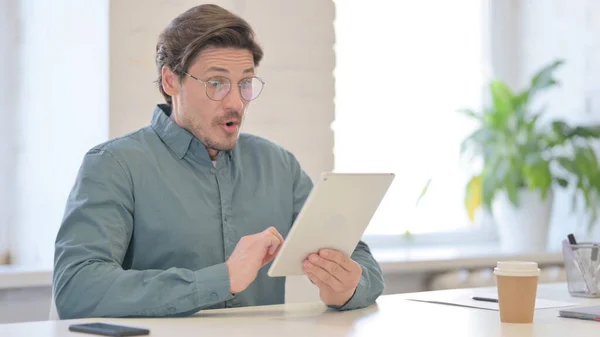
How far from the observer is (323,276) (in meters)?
1.90

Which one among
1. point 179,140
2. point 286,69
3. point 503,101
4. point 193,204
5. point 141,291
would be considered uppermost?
point 286,69

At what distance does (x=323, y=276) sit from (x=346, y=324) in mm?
176

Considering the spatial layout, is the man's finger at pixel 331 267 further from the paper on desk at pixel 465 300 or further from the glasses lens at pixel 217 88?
the glasses lens at pixel 217 88

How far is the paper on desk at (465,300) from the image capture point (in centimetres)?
199

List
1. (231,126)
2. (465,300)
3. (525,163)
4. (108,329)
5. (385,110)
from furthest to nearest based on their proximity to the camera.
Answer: (385,110), (525,163), (231,126), (465,300), (108,329)

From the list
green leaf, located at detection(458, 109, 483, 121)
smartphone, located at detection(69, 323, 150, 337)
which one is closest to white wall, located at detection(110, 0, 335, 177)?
green leaf, located at detection(458, 109, 483, 121)

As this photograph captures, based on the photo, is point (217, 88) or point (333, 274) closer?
point (333, 274)

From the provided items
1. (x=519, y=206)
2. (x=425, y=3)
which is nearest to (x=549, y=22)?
(x=425, y=3)

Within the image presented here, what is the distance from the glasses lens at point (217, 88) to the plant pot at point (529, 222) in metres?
1.84

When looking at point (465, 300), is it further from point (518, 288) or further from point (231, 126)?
point (231, 126)

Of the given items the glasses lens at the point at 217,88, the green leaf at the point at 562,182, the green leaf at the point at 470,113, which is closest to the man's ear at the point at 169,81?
the glasses lens at the point at 217,88

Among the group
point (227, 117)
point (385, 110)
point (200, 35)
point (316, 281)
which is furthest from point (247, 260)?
point (385, 110)

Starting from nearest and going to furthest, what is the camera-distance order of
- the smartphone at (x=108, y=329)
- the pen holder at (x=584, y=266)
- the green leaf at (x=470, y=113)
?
1. the smartphone at (x=108, y=329)
2. the pen holder at (x=584, y=266)
3. the green leaf at (x=470, y=113)

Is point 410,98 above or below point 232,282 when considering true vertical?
above
